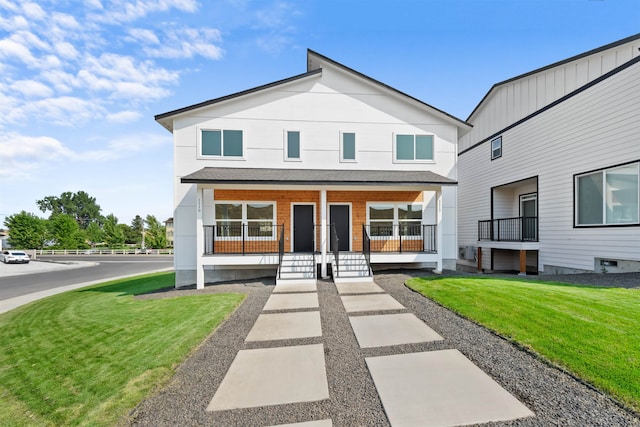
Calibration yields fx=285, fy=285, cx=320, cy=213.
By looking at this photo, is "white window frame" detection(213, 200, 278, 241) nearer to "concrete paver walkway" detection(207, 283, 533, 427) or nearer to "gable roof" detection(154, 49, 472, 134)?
"gable roof" detection(154, 49, 472, 134)

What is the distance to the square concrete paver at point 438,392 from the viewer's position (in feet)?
8.68

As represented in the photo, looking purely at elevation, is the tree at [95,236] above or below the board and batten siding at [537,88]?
below

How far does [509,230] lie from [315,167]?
10.0 meters

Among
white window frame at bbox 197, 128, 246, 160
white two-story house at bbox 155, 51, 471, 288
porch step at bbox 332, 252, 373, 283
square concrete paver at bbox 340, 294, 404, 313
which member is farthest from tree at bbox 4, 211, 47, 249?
square concrete paver at bbox 340, 294, 404, 313

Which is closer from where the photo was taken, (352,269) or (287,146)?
(352,269)

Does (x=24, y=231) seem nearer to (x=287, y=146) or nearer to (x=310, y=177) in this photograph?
(x=287, y=146)

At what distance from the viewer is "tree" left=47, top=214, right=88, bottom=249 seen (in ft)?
158

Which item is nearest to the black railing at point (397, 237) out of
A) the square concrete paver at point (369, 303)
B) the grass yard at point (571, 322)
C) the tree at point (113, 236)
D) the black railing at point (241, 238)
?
the black railing at point (241, 238)

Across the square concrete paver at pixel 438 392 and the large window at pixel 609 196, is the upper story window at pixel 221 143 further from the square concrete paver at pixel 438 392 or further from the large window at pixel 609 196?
the large window at pixel 609 196

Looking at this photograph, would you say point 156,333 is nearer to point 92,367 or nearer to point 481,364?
point 92,367

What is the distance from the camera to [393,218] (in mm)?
11523

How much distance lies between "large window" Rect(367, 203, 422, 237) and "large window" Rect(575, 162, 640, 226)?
522 cm

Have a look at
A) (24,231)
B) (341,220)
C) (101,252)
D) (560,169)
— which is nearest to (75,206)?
(24,231)

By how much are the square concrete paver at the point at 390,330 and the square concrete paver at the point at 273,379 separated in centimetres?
88
